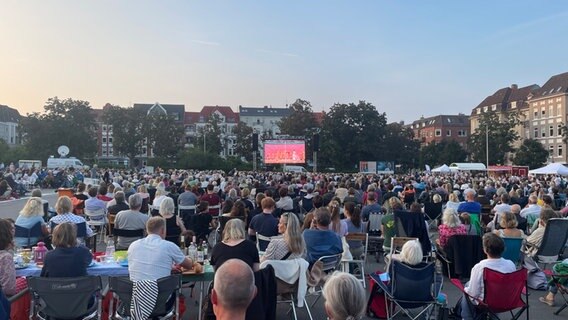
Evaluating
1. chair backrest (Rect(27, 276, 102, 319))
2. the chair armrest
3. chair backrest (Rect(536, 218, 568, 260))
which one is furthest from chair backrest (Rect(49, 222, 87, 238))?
chair backrest (Rect(536, 218, 568, 260))

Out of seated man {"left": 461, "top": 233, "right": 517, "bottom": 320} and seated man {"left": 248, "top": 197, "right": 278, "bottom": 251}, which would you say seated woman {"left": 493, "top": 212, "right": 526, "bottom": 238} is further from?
seated man {"left": 248, "top": 197, "right": 278, "bottom": 251}

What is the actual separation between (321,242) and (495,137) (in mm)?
59261

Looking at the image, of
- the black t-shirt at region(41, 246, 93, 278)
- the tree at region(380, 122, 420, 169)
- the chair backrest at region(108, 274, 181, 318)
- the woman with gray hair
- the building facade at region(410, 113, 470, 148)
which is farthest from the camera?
the building facade at region(410, 113, 470, 148)

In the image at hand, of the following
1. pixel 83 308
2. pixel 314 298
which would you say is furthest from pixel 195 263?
pixel 314 298

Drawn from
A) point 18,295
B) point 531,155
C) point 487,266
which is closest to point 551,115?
point 531,155

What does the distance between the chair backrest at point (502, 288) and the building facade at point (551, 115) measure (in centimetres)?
6641

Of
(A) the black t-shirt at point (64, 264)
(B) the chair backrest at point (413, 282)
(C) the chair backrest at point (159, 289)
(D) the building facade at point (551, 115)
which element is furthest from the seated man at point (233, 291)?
(D) the building facade at point (551, 115)

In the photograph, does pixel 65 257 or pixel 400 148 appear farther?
pixel 400 148

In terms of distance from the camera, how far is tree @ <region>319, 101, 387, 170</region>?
63938mm

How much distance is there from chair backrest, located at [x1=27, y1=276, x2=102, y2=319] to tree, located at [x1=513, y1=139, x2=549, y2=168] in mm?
61927

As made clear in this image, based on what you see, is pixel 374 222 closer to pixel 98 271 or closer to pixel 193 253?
pixel 193 253

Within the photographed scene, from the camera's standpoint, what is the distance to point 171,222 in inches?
319

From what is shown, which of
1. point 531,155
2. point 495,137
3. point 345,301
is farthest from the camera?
point 495,137

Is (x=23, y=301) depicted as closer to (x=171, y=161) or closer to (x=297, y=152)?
(x=297, y=152)
